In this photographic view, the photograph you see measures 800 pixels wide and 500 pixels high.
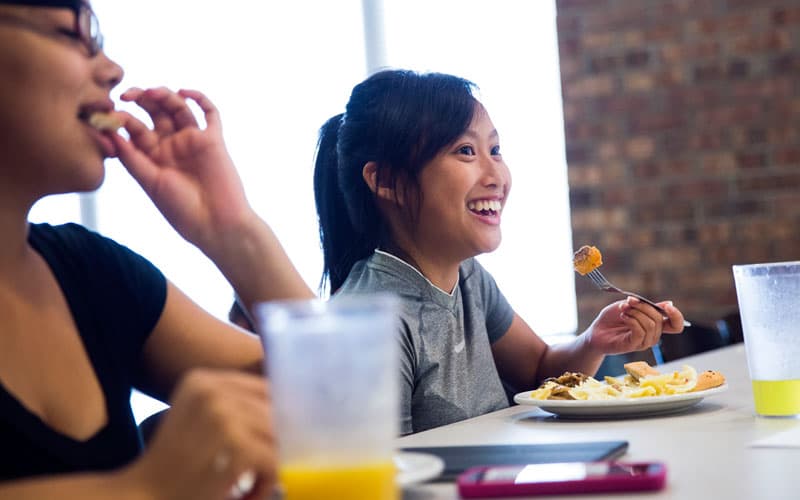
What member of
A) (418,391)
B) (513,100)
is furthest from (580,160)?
(418,391)

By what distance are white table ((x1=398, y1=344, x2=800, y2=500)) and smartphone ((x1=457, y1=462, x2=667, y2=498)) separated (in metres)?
0.01

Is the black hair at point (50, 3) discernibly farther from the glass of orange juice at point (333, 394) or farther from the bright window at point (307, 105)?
the bright window at point (307, 105)

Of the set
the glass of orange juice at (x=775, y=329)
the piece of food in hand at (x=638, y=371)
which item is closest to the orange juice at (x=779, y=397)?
the glass of orange juice at (x=775, y=329)

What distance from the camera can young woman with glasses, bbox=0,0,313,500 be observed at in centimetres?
79

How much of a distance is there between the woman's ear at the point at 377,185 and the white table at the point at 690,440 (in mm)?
604

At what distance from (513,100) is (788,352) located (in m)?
3.18

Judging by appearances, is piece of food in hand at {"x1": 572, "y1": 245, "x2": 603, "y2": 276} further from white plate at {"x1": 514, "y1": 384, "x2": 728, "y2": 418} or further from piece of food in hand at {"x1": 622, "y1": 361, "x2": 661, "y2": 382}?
white plate at {"x1": 514, "y1": 384, "x2": 728, "y2": 418}

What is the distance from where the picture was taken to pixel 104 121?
115 cm

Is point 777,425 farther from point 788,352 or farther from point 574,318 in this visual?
point 574,318

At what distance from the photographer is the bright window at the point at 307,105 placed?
4.36 meters

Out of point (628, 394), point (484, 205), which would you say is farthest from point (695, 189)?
point (628, 394)

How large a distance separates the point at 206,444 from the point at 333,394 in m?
0.15

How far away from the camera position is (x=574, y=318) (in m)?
4.54

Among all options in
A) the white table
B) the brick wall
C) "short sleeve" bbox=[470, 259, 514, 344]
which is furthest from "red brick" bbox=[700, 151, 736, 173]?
the white table
